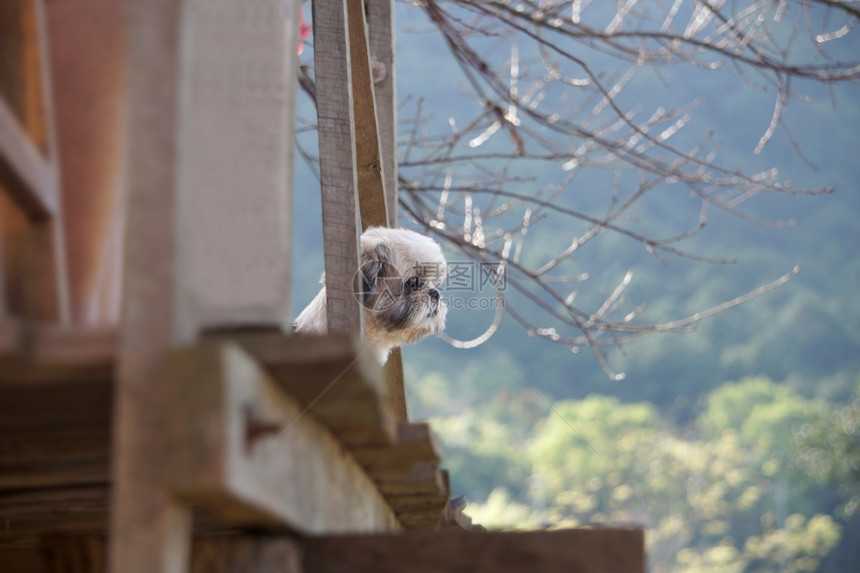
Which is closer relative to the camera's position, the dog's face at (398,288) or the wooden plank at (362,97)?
the wooden plank at (362,97)

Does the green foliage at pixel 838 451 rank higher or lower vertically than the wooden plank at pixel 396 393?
higher

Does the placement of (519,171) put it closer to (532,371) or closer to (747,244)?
(532,371)

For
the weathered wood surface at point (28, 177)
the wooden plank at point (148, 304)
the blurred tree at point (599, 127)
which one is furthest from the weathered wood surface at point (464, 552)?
the blurred tree at point (599, 127)

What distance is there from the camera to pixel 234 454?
5.52ft

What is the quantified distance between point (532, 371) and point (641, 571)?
5470 centimetres

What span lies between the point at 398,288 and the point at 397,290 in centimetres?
2

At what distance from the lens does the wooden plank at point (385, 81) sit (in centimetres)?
489

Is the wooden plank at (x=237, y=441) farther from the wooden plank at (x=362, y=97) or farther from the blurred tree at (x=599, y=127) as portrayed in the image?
the blurred tree at (x=599, y=127)

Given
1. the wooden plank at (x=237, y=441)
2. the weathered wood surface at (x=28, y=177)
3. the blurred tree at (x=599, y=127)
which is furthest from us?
the blurred tree at (x=599, y=127)

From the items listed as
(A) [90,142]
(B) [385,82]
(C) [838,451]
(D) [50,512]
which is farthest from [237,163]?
(C) [838,451]

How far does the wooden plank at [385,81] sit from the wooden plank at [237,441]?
2852 mm

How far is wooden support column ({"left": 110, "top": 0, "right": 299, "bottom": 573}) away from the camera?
170cm

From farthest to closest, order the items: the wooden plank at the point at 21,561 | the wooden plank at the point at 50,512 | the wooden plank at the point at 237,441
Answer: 1. the wooden plank at the point at 21,561
2. the wooden plank at the point at 50,512
3. the wooden plank at the point at 237,441

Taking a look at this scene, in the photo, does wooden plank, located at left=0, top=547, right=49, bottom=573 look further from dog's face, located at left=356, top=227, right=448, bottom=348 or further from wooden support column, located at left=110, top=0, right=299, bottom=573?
dog's face, located at left=356, top=227, right=448, bottom=348
